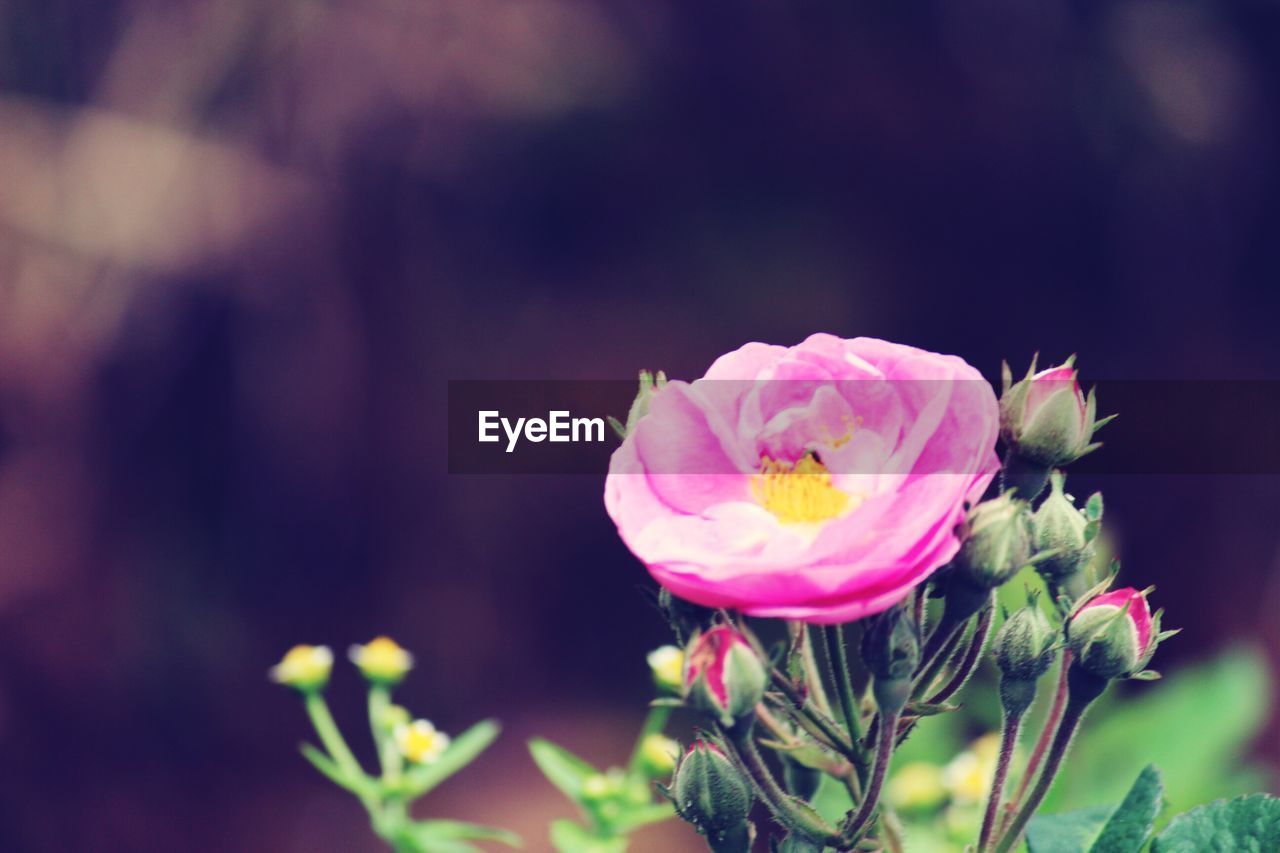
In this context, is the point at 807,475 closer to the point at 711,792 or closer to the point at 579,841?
the point at 711,792

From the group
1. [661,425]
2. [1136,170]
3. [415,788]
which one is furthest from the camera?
[1136,170]

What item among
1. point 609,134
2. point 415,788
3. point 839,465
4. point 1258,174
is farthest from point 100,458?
point 1258,174

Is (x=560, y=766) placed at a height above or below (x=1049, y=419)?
below

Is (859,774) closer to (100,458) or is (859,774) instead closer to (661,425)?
(661,425)

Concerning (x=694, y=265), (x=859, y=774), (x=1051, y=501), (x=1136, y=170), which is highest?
(x=1136, y=170)

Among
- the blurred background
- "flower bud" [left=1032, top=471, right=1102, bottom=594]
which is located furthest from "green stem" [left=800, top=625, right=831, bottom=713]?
the blurred background

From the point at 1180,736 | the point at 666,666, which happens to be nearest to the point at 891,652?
the point at 666,666

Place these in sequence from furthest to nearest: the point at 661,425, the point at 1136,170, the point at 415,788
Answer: the point at 1136,170 → the point at 415,788 → the point at 661,425

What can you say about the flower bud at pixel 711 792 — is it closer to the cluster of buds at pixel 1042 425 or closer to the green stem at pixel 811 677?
the green stem at pixel 811 677
